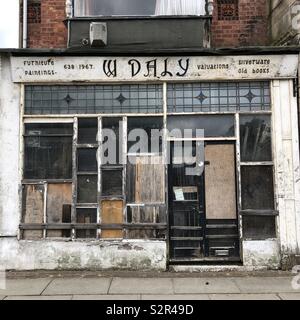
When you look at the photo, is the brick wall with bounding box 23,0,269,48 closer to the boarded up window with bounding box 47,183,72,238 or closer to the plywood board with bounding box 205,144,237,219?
the plywood board with bounding box 205,144,237,219

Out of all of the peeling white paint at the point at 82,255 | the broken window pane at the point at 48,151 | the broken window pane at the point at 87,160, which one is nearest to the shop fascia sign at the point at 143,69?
the broken window pane at the point at 48,151

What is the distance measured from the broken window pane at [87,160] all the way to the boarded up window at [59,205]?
467 millimetres

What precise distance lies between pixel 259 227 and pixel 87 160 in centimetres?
380

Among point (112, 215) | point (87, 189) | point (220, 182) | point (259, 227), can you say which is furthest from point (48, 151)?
point (259, 227)

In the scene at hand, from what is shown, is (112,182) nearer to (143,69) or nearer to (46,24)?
(143,69)

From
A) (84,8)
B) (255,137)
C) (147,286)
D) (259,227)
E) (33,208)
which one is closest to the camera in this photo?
(147,286)

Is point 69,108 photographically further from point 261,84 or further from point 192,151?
point 261,84

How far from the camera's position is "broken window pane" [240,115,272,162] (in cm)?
926

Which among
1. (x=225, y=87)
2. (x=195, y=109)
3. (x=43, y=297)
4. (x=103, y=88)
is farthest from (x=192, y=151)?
(x=43, y=297)

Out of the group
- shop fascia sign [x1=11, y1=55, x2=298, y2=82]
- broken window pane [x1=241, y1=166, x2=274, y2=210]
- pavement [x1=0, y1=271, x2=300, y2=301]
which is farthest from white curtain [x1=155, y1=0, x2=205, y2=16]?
pavement [x1=0, y1=271, x2=300, y2=301]

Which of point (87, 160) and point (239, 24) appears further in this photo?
point (239, 24)

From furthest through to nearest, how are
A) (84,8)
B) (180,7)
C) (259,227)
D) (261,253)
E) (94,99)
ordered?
(84,8) → (180,7) → (94,99) → (259,227) → (261,253)

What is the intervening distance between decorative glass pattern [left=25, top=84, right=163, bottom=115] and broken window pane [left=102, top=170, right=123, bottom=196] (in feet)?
4.21

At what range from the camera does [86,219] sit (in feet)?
30.1
